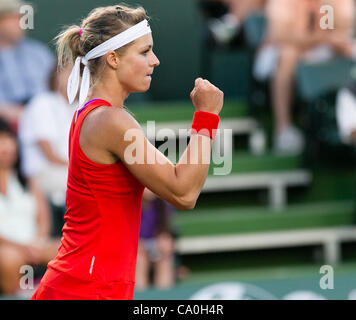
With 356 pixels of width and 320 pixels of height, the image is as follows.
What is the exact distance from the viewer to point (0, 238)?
420cm

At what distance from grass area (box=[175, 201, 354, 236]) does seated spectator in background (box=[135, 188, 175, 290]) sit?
43 cm

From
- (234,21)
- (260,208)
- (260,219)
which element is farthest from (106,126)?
(234,21)

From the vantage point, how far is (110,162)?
2133mm

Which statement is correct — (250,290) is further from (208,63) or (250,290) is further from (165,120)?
(208,63)

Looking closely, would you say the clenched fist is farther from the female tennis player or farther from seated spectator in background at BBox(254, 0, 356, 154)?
seated spectator in background at BBox(254, 0, 356, 154)

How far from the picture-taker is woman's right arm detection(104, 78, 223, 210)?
205 cm

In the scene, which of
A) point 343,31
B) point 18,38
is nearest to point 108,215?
point 18,38

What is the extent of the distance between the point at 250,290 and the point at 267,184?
128cm

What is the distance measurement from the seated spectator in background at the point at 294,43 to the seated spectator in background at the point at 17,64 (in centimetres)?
168

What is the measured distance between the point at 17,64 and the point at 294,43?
6.68ft

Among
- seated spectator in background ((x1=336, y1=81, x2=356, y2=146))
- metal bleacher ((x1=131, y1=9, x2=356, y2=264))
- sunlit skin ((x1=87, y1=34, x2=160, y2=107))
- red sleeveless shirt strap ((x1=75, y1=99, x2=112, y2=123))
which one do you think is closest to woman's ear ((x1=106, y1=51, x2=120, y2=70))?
sunlit skin ((x1=87, y1=34, x2=160, y2=107))

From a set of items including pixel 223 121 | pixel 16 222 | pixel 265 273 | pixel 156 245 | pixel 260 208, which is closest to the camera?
pixel 16 222

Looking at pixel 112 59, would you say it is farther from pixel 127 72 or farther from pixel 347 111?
pixel 347 111
